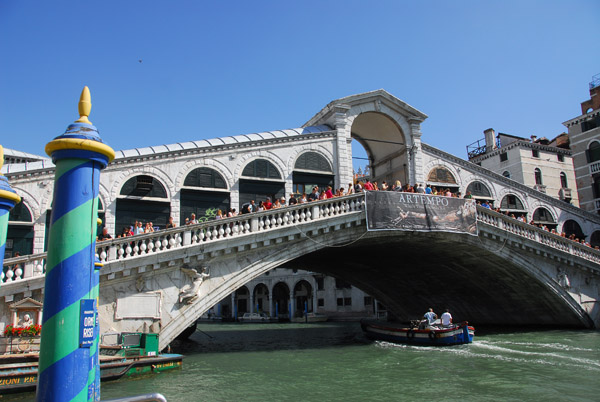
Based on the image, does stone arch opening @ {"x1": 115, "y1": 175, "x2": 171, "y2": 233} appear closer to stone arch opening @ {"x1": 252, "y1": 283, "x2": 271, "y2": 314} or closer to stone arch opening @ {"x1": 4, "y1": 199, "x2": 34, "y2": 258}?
stone arch opening @ {"x1": 4, "y1": 199, "x2": 34, "y2": 258}

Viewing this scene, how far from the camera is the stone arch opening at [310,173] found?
21.8m

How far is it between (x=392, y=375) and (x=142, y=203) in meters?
11.3

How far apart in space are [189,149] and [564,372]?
14904mm

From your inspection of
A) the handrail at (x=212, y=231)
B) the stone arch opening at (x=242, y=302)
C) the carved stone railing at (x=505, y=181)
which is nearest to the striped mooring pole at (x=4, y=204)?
the handrail at (x=212, y=231)

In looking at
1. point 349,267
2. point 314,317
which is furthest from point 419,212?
point 314,317

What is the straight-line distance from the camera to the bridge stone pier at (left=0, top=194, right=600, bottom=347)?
564 inches

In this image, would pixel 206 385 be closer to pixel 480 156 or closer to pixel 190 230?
pixel 190 230

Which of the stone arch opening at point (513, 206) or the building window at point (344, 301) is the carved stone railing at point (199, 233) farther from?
the building window at point (344, 301)

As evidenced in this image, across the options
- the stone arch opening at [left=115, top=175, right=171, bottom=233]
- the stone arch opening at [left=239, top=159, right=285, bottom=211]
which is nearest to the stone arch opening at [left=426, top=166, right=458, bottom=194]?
the stone arch opening at [left=239, top=159, right=285, bottom=211]

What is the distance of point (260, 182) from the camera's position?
2091 centimetres

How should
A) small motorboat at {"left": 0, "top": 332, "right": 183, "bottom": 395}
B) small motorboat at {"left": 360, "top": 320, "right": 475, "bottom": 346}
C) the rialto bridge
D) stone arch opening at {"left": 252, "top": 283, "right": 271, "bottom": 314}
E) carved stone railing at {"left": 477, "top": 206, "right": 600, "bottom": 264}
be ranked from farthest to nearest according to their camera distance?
stone arch opening at {"left": 252, "top": 283, "right": 271, "bottom": 314} → carved stone railing at {"left": 477, "top": 206, "right": 600, "bottom": 264} → small motorboat at {"left": 360, "top": 320, "right": 475, "bottom": 346} → the rialto bridge → small motorboat at {"left": 0, "top": 332, "right": 183, "bottom": 395}

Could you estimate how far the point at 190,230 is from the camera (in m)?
15.2

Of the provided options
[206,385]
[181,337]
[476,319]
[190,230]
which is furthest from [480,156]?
[206,385]

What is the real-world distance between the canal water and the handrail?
3677 millimetres
